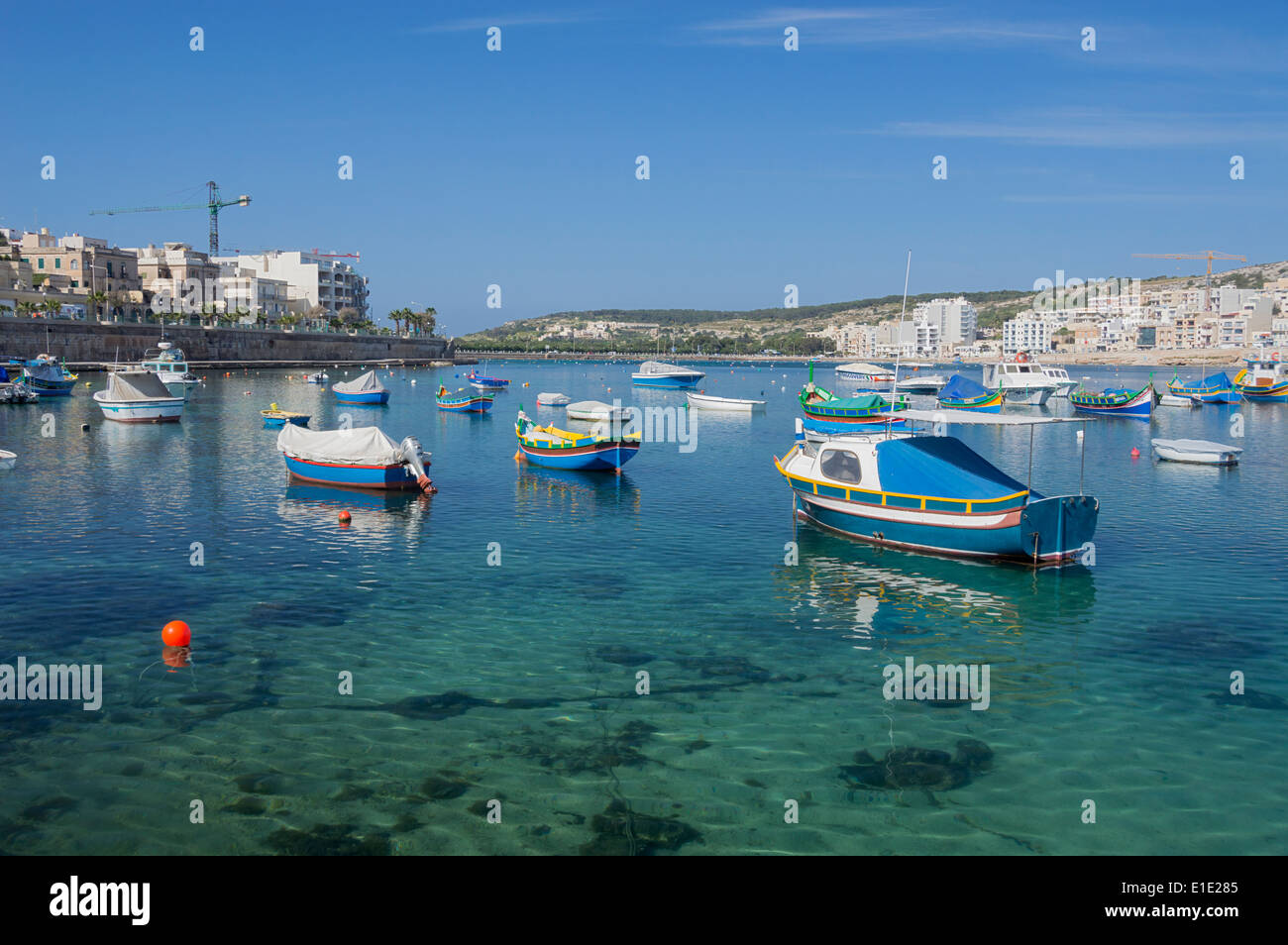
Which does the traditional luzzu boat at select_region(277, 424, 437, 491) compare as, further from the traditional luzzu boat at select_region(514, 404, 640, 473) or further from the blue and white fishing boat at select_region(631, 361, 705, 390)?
the blue and white fishing boat at select_region(631, 361, 705, 390)

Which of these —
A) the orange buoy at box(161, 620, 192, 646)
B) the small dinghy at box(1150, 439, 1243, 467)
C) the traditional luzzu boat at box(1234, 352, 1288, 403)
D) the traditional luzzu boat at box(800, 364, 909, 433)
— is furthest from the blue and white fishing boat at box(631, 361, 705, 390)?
the orange buoy at box(161, 620, 192, 646)

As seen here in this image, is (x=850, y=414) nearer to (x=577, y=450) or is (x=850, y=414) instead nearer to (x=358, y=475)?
(x=577, y=450)

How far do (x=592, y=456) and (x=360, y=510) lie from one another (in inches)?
454

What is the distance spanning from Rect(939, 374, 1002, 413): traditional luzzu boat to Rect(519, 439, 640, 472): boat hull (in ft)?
129

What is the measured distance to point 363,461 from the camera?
35250 mm

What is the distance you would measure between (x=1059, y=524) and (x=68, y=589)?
2480 centimetres

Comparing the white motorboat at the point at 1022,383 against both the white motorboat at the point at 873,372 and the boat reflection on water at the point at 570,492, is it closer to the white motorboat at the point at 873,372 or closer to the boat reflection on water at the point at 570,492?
the white motorboat at the point at 873,372

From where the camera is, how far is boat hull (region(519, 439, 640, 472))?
40.2 metres

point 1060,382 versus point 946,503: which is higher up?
point 1060,382

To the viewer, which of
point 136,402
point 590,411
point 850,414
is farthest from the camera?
point 590,411

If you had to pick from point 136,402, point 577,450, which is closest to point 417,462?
point 577,450

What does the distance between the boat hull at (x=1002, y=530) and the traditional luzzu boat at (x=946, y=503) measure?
3cm

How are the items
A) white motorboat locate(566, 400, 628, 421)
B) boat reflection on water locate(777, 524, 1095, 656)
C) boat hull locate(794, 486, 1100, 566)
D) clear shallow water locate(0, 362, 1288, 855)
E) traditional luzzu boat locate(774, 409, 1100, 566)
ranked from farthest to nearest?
white motorboat locate(566, 400, 628, 421) < traditional luzzu boat locate(774, 409, 1100, 566) < boat hull locate(794, 486, 1100, 566) < boat reflection on water locate(777, 524, 1095, 656) < clear shallow water locate(0, 362, 1288, 855)
